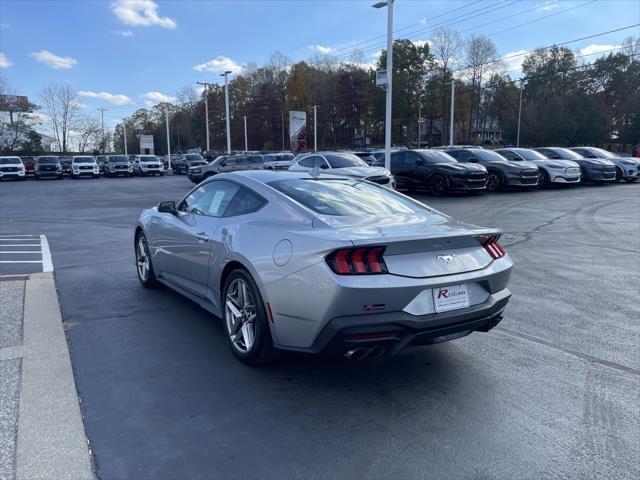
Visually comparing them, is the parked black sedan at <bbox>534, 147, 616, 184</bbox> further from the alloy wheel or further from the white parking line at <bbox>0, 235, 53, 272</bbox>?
the alloy wheel

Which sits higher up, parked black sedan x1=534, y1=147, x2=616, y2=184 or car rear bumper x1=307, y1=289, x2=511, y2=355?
parked black sedan x1=534, y1=147, x2=616, y2=184

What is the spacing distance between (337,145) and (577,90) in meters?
42.1

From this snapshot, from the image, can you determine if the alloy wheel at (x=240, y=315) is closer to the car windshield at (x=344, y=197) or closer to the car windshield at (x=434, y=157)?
the car windshield at (x=344, y=197)

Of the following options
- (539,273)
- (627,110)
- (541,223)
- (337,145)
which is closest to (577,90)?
(627,110)

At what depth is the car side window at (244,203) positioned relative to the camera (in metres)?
4.53

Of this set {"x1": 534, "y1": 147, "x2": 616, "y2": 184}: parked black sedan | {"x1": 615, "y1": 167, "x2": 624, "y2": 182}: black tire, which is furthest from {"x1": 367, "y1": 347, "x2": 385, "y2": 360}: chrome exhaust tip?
{"x1": 615, "y1": 167, "x2": 624, "y2": 182}: black tire

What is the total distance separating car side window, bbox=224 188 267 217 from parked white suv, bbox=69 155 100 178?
40242 millimetres

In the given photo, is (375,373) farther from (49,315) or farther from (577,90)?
(577,90)

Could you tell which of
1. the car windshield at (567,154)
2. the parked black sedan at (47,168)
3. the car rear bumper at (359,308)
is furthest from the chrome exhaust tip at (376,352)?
the parked black sedan at (47,168)

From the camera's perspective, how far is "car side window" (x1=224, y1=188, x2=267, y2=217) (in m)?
4.53

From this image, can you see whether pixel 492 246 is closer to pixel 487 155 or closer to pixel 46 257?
pixel 46 257

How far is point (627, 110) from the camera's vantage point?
68.4m

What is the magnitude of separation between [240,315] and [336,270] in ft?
4.00

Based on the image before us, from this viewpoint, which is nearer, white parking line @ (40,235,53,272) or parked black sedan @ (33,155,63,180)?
white parking line @ (40,235,53,272)
